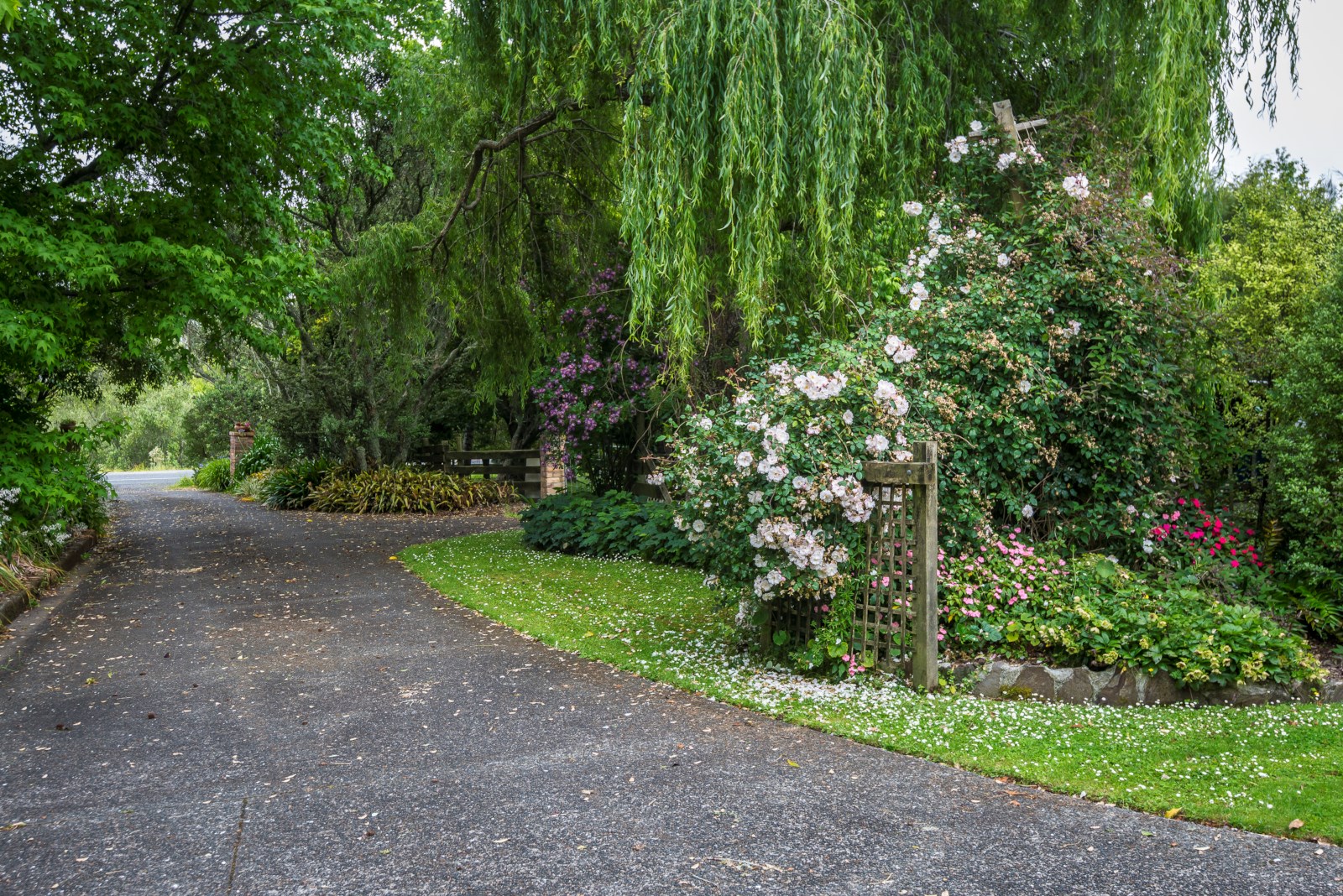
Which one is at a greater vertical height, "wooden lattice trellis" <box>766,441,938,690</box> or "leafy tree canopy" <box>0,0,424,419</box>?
"leafy tree canopy" <box>0,0,424,419</box>

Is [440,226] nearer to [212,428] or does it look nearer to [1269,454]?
[1269,454]

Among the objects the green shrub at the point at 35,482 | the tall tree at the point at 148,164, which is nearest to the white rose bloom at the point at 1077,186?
the tall tree at the point at 148,164

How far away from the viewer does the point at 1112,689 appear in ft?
16.3

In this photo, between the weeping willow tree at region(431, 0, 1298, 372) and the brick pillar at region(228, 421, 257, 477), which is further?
the brick pillar at region(228, 421, 257, 477)

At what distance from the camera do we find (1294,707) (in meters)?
4.76

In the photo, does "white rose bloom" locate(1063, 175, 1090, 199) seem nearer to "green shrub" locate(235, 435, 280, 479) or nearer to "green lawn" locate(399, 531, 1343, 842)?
"green lawn" locate(399, 531, 1343, 842)

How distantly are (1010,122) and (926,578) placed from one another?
12.0 feet

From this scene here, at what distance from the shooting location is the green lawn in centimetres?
358

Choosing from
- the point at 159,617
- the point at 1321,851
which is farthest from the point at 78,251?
the point at 1321,851

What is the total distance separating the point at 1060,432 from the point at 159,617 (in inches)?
279

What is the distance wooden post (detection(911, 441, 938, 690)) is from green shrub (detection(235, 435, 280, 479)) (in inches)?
736

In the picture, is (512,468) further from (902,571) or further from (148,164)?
(902,571)

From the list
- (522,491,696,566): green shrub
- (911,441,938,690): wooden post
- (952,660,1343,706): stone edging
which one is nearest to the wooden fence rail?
(522,491,696,566): green shrub

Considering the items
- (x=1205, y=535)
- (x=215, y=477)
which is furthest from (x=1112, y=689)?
(x=215, y=477)
